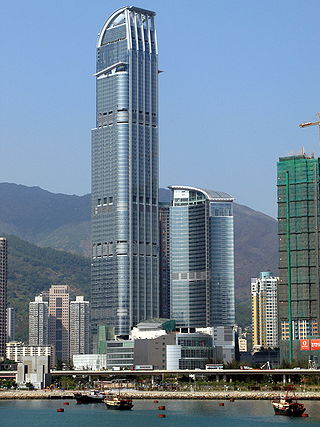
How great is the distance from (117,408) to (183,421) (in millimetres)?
29870

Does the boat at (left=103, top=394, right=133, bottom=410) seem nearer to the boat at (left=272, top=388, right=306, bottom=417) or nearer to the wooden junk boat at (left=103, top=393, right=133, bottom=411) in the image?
the wooden junk boat at (left=103, top=393, right=133, bottom=411)

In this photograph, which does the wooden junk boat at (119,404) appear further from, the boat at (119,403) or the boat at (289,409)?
the boat at (289,409)

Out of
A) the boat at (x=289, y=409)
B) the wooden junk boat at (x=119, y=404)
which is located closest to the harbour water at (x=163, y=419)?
the wooden junk boat at (x=119, y=404)

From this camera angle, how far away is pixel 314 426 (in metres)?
144

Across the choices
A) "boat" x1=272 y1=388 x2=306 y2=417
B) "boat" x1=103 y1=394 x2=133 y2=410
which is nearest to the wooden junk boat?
"boat" x1=103 y1=394 x2=133 y2=410

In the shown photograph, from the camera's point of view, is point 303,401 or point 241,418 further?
point 303,401

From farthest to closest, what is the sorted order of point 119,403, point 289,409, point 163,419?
1. point 119,403
2. point 289,409
3. point 163,419

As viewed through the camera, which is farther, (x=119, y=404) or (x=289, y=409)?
(x=119, y=404)

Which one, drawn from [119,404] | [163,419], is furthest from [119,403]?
[163,419]

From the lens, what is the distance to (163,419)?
162 meters

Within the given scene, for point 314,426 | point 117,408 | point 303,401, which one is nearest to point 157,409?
point 117,408

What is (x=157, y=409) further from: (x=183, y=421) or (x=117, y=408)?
(x=183, y=421)

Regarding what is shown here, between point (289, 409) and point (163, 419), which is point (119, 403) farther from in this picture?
point (289, 409)

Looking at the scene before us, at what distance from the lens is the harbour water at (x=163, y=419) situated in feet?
509
